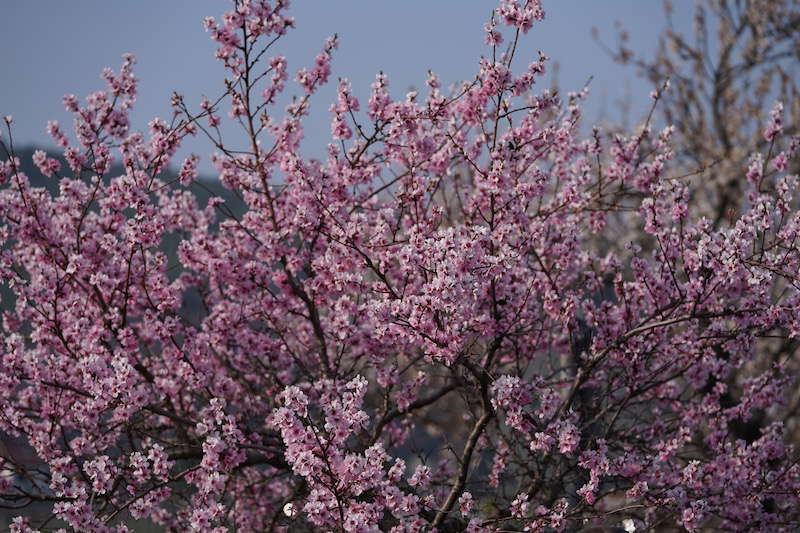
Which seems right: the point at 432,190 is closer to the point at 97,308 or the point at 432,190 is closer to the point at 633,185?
the point at 633,185

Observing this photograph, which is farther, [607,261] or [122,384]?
[607,261]

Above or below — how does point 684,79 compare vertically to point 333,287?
above

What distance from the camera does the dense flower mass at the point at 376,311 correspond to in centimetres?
505

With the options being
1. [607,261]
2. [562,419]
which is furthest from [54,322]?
[607,261]

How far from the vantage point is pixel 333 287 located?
20.1ft

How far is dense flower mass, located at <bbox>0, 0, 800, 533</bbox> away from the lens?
505 centimetres

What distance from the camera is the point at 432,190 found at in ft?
19.2

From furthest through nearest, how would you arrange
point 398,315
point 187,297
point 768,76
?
point 768,76, point 187,297, point 398,315

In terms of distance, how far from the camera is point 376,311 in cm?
479

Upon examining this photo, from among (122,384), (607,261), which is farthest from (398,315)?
(607,261)

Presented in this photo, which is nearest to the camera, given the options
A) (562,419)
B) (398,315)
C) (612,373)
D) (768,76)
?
(398,315)

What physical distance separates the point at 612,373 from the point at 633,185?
5.83 ft

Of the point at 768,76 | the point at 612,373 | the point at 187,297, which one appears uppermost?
the point at 768,76

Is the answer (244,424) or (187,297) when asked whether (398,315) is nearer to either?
(244,424)
